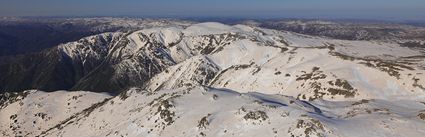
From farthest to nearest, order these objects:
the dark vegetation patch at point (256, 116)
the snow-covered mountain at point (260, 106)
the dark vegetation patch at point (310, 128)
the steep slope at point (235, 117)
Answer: the dark vegetation patch at point (256, 116)
the snow-covered mountain at point (260, 106)
the steep slope at point (235, 117)
the dark vegetation patch at point (310, 128)

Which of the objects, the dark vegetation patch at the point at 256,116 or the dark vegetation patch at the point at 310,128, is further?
the dark vegetation patch at the point at 256,116

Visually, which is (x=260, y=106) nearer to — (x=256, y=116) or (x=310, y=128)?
(x=256, y=116)

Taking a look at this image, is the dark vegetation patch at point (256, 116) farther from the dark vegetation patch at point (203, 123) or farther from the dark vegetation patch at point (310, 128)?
the dark vegetation patch at point (310, 128)

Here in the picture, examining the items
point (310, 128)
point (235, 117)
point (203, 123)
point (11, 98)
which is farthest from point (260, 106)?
point (11, 98)

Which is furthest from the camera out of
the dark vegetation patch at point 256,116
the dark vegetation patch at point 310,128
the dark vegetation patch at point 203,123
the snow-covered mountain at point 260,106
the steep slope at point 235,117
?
the dark vegetation patch at point 203,123

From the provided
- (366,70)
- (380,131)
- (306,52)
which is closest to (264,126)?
(380,131)

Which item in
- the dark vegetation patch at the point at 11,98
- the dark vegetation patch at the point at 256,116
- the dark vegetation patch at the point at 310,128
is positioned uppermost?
the dark vegetation patch at the point at 310,128

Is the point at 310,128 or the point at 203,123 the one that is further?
the point at 203,123

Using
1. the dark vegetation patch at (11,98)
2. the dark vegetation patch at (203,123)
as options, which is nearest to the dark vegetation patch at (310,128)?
the dark vegetation patch at (203,123)

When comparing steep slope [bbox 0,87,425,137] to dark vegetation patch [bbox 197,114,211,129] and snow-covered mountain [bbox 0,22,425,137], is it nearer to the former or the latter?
dark vegetation patch [bbox 197,114,211,129]

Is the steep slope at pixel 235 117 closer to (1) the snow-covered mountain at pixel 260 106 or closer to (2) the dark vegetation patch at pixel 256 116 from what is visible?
(2) the dark vegetation patch at pixel 256 116

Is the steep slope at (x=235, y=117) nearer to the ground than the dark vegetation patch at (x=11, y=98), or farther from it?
farther from it
